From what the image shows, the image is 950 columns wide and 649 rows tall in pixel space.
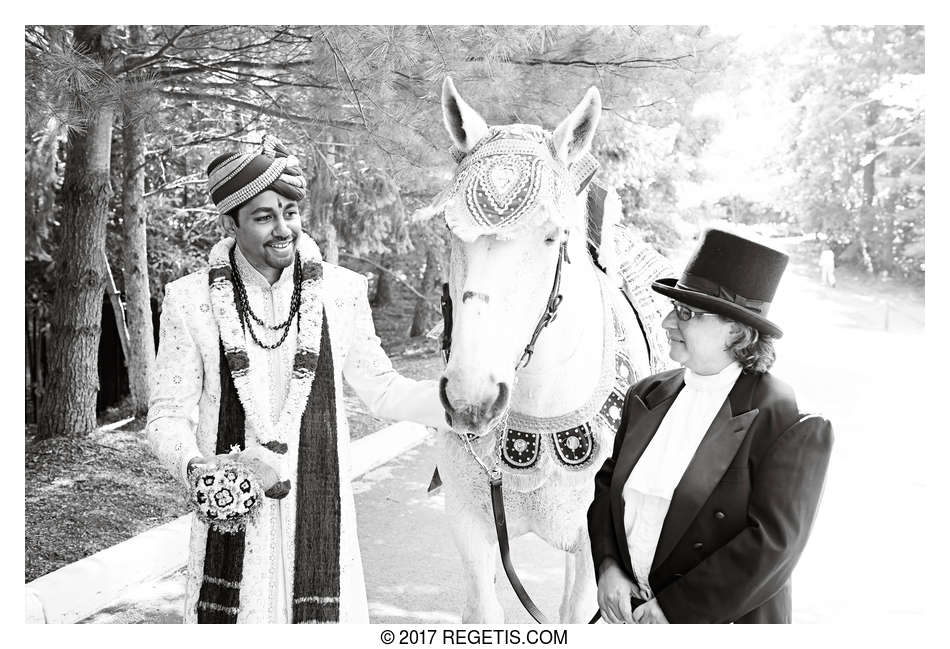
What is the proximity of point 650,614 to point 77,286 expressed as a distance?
558 centimetres

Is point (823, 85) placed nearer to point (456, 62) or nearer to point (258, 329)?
point (456, 62)

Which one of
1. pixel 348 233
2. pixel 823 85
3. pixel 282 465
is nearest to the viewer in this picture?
pixel 282 465

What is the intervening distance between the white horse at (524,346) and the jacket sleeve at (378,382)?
0.18 m

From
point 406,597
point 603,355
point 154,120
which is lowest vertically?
point 406,597

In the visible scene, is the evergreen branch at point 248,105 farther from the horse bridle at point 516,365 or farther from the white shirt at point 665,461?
the white shirt at point 665,461

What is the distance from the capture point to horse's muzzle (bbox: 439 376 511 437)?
2027 mm

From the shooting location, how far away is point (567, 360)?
8.20 feet

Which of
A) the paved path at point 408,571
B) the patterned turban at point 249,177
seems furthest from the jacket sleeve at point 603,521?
the paved path at point 408,571

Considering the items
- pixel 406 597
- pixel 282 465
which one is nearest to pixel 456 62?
pixel 282 465

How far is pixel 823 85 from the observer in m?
6.45

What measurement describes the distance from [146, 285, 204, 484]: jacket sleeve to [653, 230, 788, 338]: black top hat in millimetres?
1371

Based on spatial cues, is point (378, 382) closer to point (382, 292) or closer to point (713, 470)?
point (713, 470)

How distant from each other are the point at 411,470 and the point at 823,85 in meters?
4.65

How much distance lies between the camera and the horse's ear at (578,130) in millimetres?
2342
